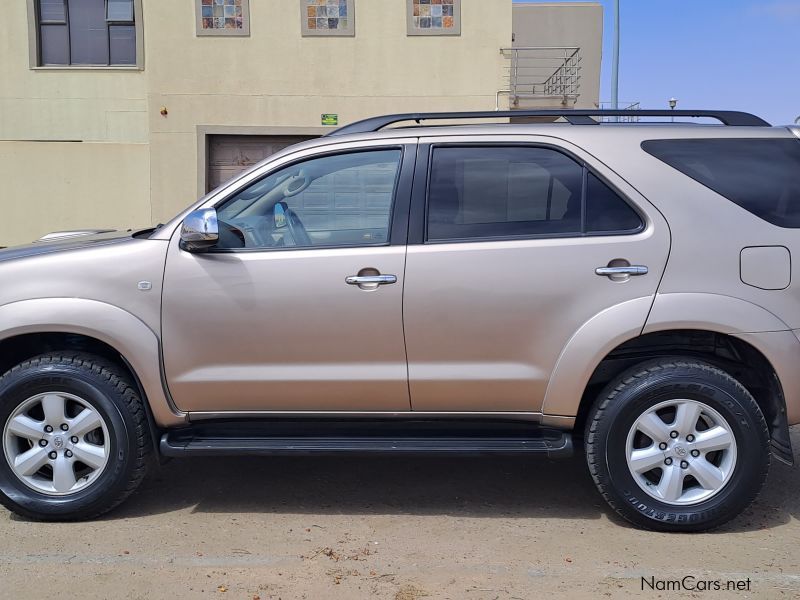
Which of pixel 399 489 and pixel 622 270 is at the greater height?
pixel 622 270

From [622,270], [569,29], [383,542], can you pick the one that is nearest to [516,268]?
[622,270]

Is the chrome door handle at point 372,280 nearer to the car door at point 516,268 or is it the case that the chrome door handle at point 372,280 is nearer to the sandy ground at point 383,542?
the car door at point 516,268

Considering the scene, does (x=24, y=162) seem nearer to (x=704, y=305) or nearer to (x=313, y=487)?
(x=313, y=487)

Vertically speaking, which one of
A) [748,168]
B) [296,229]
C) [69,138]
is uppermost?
[69,138]

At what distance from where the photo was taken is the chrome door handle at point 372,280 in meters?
3.67

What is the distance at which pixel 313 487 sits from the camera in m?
4.36

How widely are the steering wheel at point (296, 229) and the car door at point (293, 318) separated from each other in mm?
57

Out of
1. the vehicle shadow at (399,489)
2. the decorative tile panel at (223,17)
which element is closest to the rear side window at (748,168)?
the vehicle shadow at (399,489)

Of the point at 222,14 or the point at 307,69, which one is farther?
the point at 307,69

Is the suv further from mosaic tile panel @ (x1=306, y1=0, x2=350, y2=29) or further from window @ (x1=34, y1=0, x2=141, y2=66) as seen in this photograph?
window @ (x1=34, y1=0, x2=141, y2=66)

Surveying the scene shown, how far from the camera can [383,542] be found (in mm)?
3648

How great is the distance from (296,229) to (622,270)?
163 centimetres

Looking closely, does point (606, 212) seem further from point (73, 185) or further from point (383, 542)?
point (73, 185)

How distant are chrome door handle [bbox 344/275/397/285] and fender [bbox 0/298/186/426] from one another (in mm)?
996
